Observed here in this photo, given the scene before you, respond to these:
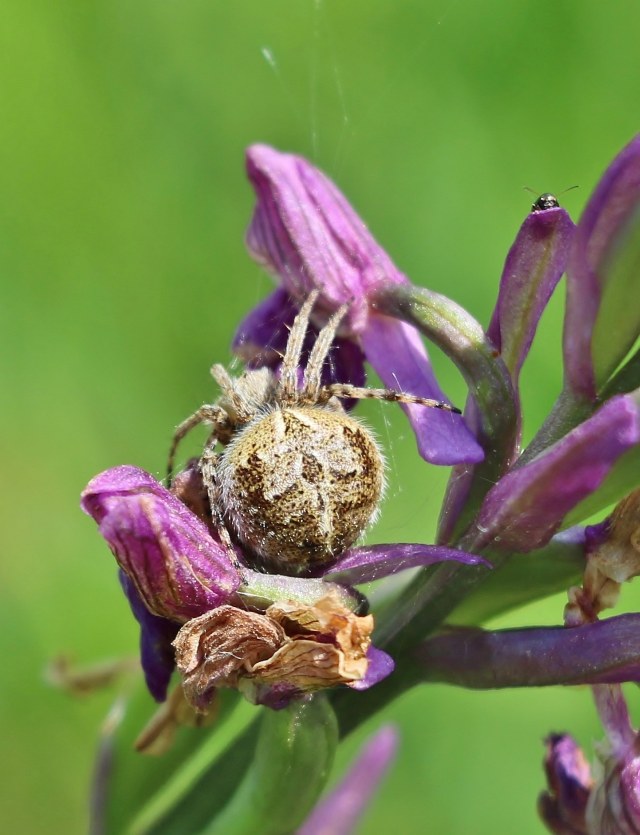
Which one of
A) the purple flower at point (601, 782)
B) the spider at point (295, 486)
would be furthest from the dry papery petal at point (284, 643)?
the purple flower at point (601, 782)

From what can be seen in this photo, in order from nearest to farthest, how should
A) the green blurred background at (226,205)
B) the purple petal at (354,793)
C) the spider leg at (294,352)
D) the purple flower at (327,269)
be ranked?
the spider leg at (294,352) < the purple flower at (327,269) < the purple petal at (354,793) < the green blurred background at (226,205)

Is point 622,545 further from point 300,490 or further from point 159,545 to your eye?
point 159,545

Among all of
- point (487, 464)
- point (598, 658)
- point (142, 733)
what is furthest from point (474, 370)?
point (142, 733)

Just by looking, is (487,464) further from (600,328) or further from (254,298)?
(254,298)

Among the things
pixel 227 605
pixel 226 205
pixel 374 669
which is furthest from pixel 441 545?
pixel 226 205

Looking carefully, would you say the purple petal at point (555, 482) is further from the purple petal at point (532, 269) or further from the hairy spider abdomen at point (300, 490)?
the purple petal at point (532, 269)

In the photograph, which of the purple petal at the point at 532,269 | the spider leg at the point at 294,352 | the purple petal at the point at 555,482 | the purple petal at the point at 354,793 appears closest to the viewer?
the purple petal at the point at 555,482
